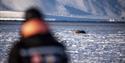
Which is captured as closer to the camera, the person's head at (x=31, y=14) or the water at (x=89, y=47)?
the person's head at (x=31, y=14)

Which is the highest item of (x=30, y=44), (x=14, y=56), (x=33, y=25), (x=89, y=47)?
(x=33, y=25)

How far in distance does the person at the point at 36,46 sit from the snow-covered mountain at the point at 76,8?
3466 inches

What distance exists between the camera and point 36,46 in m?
3.19

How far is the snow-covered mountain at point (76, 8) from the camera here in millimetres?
93375

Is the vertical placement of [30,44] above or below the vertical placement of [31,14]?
below

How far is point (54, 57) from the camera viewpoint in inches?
126

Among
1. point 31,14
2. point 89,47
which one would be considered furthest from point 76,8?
point 31,14

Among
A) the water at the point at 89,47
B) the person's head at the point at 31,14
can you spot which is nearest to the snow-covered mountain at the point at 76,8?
the water at the point at 89,47

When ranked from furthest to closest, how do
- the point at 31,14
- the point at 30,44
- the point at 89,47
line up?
the point at 89,47 → the point at 31,14 → the point at 30,44

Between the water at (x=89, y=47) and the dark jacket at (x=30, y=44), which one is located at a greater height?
the dark jacket at (x=30, y=44)

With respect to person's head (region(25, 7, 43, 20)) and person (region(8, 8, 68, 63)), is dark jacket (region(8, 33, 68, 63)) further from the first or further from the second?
person's head (region(25, 7, 43, 20))

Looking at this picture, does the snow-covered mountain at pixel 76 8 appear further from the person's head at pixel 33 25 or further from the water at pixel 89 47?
the person's head at pixel 33 25

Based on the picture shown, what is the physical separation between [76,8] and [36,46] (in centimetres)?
9261

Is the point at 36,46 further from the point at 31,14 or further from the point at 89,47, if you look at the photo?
the point at 89,47
